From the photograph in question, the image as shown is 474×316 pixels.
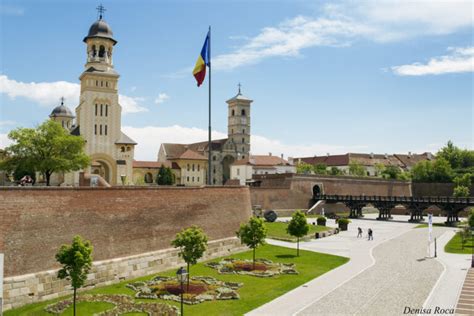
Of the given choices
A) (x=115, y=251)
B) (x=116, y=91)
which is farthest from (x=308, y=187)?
(x=115, y=251)

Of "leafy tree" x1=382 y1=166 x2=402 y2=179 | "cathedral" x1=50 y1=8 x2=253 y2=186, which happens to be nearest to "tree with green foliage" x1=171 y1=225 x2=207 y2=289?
"cathedral" x1=50 y1=8 x2=253 y2=186

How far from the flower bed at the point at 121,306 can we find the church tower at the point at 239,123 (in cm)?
9012

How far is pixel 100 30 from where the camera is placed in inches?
2345

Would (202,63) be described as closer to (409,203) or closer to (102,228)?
(102,228)

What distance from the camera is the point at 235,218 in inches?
1388

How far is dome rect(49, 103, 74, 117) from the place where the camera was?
88.9 meters

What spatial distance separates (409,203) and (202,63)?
41456 mm

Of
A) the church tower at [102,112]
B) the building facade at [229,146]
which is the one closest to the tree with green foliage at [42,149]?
the church tower at [102,112]

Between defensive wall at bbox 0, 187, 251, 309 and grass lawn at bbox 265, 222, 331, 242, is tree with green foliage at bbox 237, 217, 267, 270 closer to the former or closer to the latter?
defensive wall at bbox 0, 187, 251, 309

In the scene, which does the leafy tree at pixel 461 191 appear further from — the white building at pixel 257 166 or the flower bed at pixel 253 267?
the flower bed at pixel 253 267

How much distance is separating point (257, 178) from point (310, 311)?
62.2 metres

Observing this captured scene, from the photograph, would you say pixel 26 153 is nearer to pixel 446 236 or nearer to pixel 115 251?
pixel 115 251

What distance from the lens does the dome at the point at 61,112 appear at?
8888 centimetres

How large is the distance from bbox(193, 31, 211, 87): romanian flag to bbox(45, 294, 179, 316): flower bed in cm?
1440
